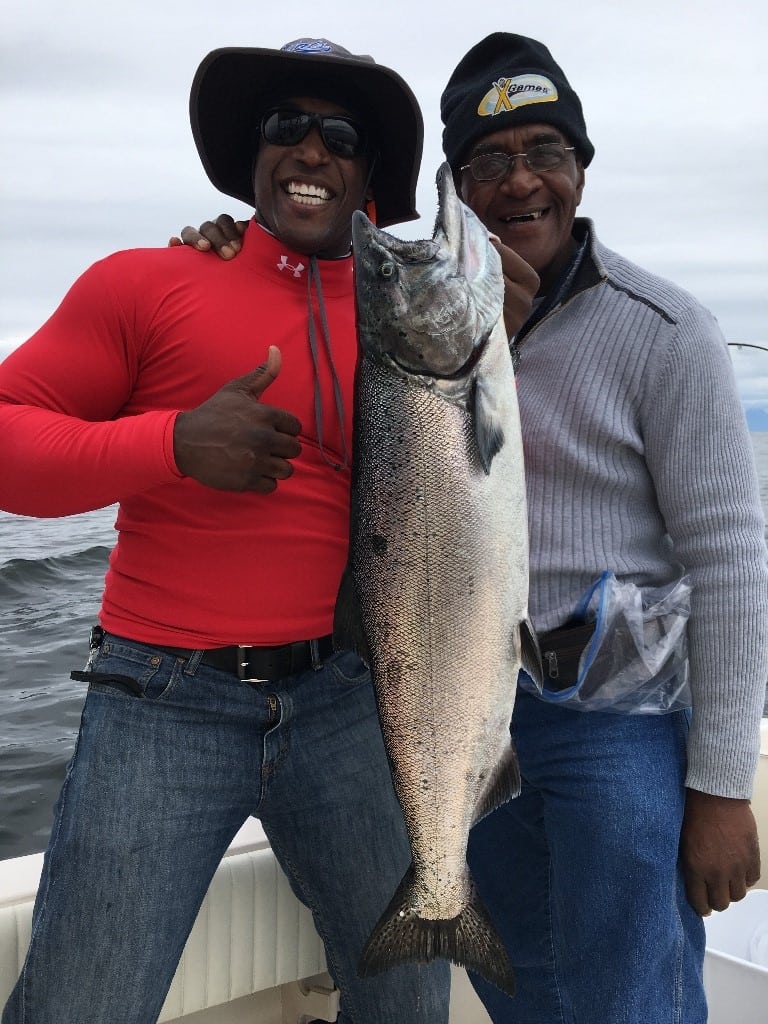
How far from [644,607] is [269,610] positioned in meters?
1.00

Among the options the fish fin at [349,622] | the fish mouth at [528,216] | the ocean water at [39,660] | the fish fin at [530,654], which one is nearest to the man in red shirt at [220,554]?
the fish fin at [349,622]

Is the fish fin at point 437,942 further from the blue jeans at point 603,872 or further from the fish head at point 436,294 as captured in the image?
the fish head at point 436,294

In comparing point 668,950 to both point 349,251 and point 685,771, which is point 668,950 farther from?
point 349,251

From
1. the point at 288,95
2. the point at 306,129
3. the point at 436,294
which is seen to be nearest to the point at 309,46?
the point at 288,95

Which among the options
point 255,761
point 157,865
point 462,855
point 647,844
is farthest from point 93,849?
point 647,844

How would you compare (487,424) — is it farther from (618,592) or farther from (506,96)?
(506,96)

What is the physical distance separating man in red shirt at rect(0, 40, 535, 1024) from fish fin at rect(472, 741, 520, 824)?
1.66ft

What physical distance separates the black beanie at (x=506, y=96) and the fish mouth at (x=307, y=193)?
39 cm

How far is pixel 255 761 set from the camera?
2.56m

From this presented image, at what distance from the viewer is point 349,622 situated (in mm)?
2309

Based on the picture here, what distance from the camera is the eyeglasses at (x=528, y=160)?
2609 millimetres

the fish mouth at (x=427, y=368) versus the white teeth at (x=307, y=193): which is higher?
the white teeth at (x=307, y=193)

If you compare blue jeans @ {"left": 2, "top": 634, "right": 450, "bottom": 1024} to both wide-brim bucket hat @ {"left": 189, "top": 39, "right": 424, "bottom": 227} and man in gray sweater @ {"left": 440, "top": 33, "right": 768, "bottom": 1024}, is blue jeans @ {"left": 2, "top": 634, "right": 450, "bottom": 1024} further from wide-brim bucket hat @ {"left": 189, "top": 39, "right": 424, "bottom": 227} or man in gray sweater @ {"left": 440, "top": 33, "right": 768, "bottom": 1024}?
wide-brim bucket hat @ {"left": 189, "top": 39, "right": 424, "bottom": 227}

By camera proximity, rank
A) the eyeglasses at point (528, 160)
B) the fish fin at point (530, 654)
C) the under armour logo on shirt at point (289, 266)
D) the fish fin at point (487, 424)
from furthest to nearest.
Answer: the under armour logo on shirt at point (289, 266)
the eyeglasses at point (528, 160)
the fish fin at point (530, 654)
the fish fin at point (487, 424)
